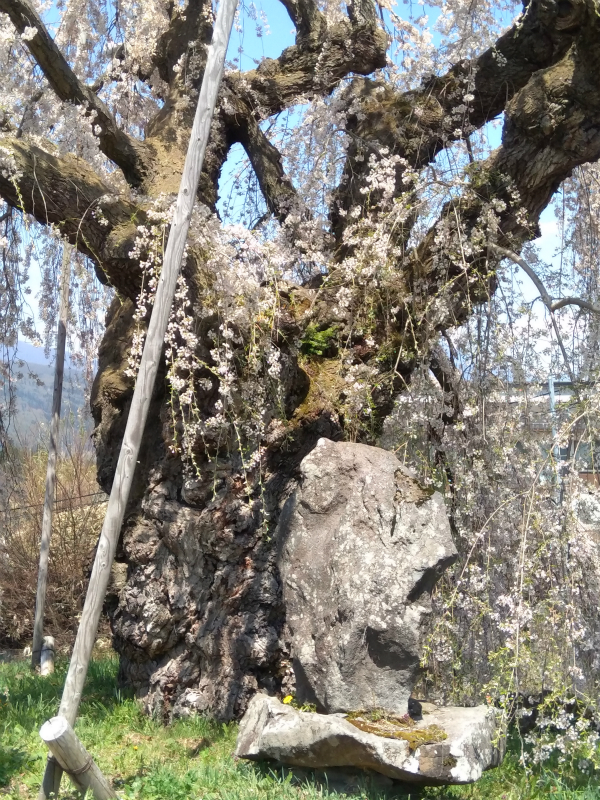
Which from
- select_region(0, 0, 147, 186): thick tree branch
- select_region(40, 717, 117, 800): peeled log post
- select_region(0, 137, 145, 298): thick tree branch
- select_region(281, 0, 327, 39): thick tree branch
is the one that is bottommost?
select_region(40, 717, 117, 800): peeled log post

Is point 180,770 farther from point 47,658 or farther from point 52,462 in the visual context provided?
point 52,462

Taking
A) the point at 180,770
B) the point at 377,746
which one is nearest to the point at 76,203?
the point at 180,770

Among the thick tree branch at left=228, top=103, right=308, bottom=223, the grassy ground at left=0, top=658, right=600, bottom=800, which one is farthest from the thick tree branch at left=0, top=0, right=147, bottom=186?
the grassy ground at left=0, top=658, right=600, bottom=800

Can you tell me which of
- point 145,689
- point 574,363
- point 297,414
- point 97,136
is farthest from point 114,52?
point 145,689

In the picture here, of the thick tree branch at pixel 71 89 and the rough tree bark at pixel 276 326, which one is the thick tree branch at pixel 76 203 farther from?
the thick tree branch at pixel 71 89

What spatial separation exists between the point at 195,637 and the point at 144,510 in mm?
851

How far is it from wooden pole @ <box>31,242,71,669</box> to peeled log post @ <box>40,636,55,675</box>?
0.15ft

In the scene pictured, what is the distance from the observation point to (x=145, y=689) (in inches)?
192

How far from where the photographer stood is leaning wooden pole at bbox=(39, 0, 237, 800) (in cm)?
339

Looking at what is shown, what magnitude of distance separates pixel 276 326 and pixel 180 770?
2446 mm

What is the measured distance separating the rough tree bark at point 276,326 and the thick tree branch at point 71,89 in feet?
0.03

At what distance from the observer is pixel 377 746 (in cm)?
325

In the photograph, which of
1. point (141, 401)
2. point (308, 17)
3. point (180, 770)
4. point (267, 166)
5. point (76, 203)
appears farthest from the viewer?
point (308, 17)

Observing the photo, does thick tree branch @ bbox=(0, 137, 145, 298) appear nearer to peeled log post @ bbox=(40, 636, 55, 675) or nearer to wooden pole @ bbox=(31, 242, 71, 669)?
wooden pole @ bbox=(31, 242, 71, 669)
